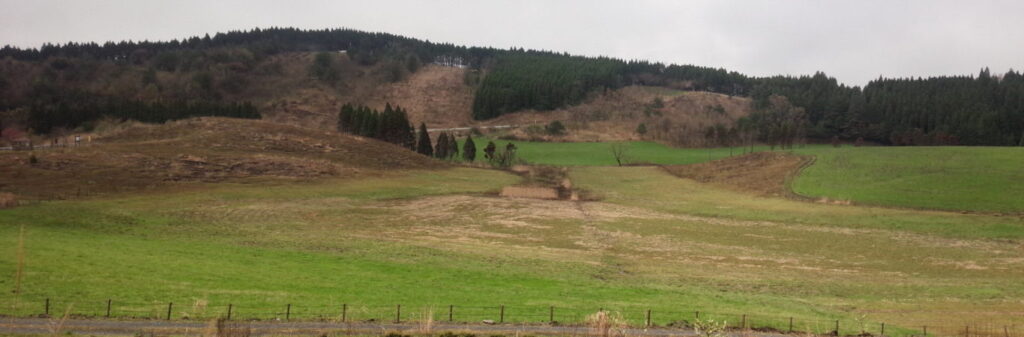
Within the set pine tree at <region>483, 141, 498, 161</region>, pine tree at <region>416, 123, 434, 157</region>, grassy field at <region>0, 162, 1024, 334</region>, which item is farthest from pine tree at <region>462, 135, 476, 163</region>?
grassy field at <region>0, 162, 1024, 334</region>

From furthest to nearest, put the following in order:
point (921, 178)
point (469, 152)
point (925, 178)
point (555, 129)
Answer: point (555, 129)
point (469, 152)
point (921, 178)
point (925, 178)

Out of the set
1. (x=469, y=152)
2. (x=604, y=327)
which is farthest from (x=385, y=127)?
(x=604, y=327)

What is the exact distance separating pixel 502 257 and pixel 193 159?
1993 inches

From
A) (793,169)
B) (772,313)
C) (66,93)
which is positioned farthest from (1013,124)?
(66,93)

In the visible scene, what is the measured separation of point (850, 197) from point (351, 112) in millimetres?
91901

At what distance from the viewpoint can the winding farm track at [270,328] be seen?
19.8 m

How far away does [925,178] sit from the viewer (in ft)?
256

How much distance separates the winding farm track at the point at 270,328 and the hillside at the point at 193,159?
45144 mm

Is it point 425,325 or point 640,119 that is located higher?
point 640,119

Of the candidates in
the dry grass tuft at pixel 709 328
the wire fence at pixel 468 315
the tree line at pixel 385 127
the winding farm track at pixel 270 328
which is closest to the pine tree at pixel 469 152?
the tree line at pixel 385 127

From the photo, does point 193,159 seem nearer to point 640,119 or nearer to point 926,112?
point 640,119

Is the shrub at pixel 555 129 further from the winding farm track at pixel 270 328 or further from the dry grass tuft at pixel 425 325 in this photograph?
the winding farm track at pixel 270 328

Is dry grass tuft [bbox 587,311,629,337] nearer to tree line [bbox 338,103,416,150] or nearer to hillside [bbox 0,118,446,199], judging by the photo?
hillside [bbox 0,118,446,199]

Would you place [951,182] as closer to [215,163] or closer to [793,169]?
[793,169]
